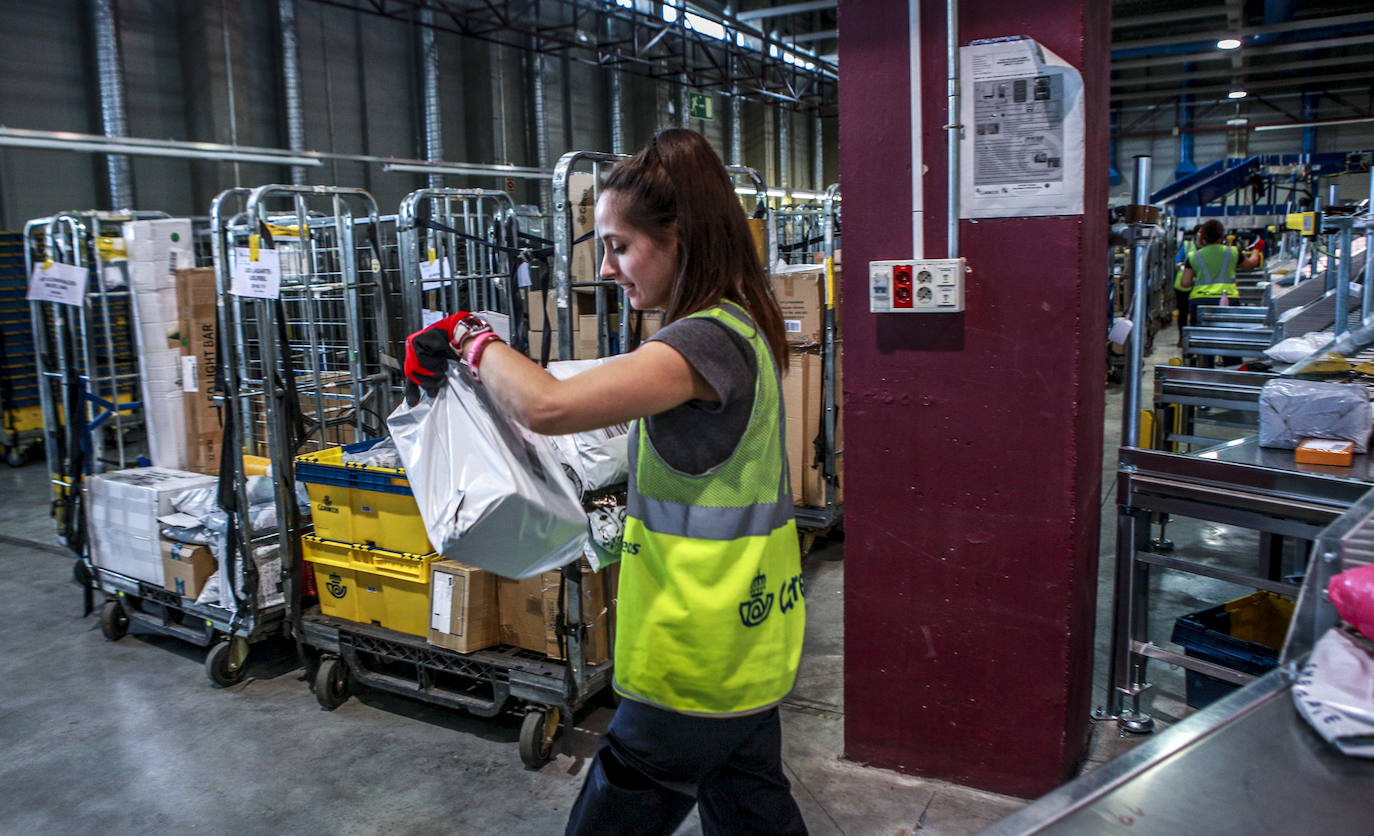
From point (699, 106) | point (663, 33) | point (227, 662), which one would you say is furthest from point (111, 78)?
point (227, 662)

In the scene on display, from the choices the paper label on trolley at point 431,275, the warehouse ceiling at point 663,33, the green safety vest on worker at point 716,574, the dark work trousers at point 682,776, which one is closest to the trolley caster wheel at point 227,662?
the paper label on trolley at point 431,275

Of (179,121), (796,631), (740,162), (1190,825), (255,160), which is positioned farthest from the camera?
(740,162)

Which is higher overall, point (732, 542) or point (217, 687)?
point (732, 542)

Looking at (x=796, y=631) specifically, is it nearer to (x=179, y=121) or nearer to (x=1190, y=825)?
(x=1190, y=825)

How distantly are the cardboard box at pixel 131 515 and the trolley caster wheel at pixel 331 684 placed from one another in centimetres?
108

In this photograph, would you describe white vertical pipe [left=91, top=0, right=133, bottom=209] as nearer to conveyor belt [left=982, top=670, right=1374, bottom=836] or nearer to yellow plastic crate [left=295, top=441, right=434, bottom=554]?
yellow plastic crate [left=295, top=441, right=434, bottom=554]

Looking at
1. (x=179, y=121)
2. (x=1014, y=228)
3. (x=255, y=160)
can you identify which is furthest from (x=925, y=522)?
(x=179, y=121)

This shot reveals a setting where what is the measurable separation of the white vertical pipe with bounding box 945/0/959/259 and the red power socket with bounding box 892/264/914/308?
119 mm

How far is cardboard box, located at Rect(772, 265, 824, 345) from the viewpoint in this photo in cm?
489

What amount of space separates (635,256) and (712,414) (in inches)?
11.4

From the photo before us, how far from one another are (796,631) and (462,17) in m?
10.8

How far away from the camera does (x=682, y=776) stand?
156cm

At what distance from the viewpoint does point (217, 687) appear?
3.84m

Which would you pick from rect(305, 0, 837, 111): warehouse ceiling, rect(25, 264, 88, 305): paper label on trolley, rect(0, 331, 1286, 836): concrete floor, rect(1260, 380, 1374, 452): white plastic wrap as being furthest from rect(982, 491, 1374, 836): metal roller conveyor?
rect(305, 0, 837, 111): warehouse ceiling
